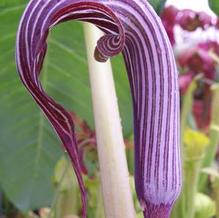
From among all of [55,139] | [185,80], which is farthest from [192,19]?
[55,139]

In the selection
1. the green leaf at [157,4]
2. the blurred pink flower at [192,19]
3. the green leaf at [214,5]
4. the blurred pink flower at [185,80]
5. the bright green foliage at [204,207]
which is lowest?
the bright green foliage at [204,207]

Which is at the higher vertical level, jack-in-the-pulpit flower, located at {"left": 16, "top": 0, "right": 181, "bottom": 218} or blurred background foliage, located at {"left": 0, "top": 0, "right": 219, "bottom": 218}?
jack-in-the-pulpit flower, located at {"left": 16, "top": 0, "right": 181, "bottom": 218}

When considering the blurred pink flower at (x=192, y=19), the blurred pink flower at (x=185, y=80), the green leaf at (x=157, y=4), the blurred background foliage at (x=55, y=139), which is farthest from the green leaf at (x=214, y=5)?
the blurred pink flower at (x=185, y=80)

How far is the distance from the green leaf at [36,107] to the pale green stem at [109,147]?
225mm

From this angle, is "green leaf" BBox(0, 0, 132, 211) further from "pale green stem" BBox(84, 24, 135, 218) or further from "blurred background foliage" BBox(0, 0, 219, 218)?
"pale green stem" BBox(84, 24, 135, 218)

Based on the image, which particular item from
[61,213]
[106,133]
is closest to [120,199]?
[106,133]

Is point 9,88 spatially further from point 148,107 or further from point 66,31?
point 148,107

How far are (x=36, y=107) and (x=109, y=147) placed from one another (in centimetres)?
39

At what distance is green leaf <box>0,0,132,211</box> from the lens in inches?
28.6

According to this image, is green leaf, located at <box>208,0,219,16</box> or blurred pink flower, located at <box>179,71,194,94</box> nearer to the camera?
green leaf, located at <box>208,0,219,16</box>

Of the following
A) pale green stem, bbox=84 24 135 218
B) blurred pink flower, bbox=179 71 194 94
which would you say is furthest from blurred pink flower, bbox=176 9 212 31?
pale green stem, bbox=84 24 135 218

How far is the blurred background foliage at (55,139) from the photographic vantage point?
0.70m

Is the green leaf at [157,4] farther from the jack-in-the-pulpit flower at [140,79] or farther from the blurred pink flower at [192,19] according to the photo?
the blurred pink flower at [192,19]

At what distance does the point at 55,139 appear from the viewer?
86 cm
